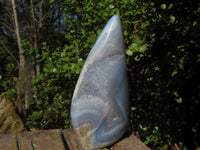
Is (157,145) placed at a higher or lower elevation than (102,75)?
lower

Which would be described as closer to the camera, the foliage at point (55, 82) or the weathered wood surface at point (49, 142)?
the weathered wood surface at point (49, 142)

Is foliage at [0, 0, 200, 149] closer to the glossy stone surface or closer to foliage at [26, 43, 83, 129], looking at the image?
foliage at [26, 43, 83, 129]

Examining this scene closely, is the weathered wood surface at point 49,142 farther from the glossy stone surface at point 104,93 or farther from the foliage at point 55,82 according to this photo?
the foliage at point 55,82

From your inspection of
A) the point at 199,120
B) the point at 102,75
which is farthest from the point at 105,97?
the point at 199,120

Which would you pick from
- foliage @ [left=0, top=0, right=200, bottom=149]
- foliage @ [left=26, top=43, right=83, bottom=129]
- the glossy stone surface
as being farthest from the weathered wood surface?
foliage @ [left=26, top=43, right=83, bottom=129]

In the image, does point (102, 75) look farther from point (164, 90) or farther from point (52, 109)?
point (52, 109)

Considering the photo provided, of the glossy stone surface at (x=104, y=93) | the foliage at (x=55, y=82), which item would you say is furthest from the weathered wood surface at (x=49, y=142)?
the foliage at (x=55, y=82)
